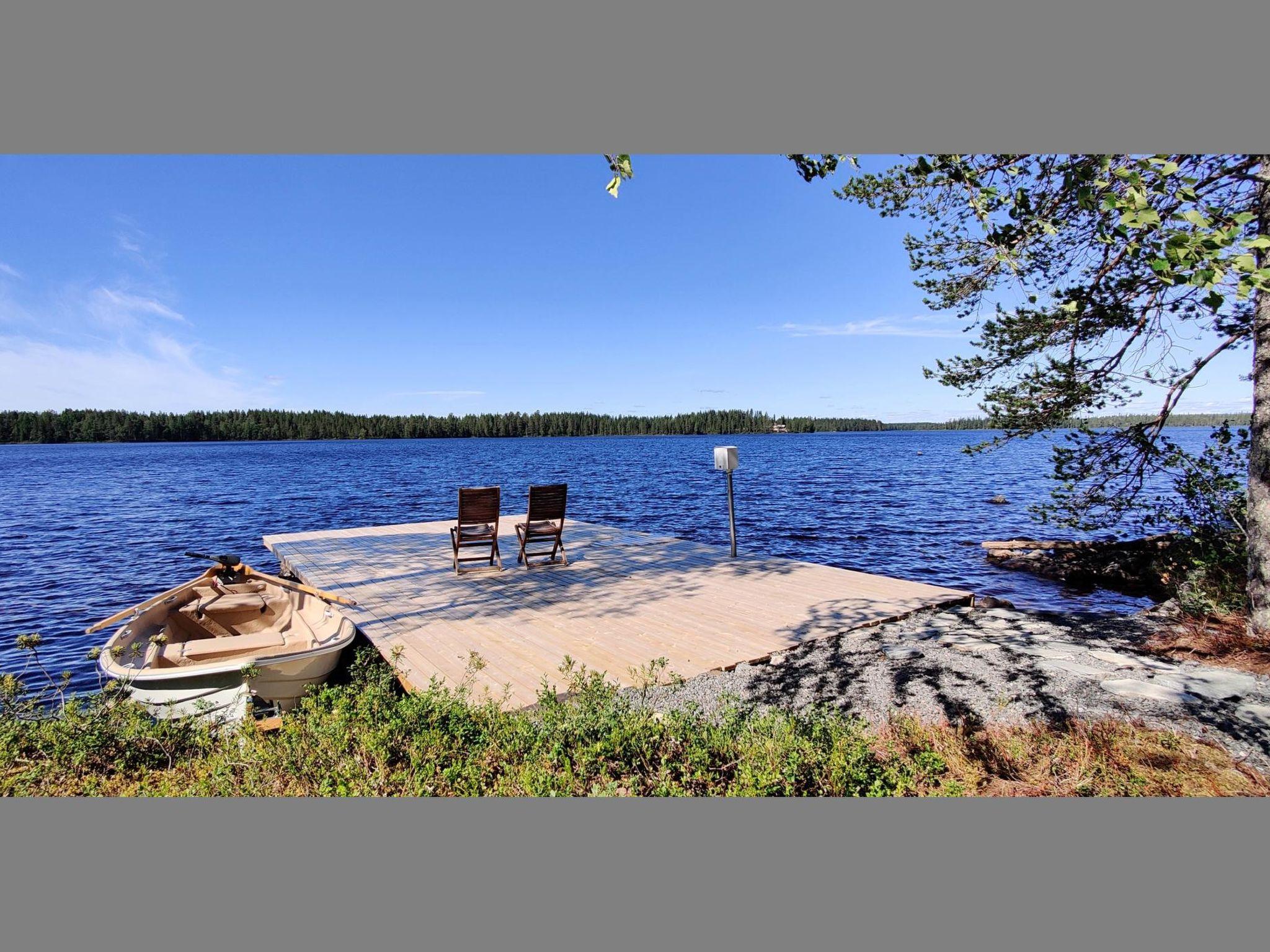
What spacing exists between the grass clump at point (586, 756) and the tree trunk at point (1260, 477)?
247 centimetres

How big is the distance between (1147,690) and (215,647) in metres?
6.98

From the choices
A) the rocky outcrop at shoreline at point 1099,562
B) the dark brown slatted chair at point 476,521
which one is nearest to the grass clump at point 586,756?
the dark brown slatted chair at point 476,521

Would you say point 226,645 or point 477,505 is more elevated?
point 477,505

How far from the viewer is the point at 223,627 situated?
6215mm

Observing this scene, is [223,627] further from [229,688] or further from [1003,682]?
[1003,682]

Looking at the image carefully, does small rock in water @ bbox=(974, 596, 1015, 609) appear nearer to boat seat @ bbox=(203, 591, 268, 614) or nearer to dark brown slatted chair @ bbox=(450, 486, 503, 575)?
dark brown slatted chair @ bbox=(450, 486, 503, 575)

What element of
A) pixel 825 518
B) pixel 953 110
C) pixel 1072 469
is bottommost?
pixel 825 518

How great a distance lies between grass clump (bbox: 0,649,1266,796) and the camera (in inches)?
104

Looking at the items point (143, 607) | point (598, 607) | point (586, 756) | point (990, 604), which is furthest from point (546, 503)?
point (586, 756)

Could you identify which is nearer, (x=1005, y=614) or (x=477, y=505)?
(x=1005, y=614)

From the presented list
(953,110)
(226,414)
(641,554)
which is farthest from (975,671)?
(226,414)

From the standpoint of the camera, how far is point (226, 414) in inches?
3725

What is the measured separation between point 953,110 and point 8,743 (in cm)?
608

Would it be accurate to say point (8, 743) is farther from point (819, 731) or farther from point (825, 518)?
point (825, 518)
